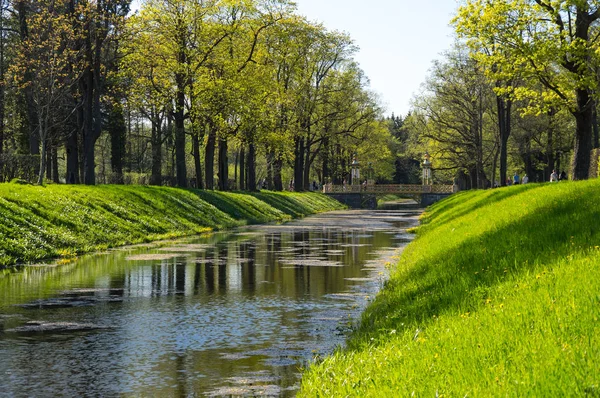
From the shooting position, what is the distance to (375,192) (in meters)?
92.0

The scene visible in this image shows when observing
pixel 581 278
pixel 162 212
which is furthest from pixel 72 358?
pixel 162 212

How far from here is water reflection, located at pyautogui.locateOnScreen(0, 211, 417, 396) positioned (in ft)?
28.0

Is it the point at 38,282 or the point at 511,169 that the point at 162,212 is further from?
the point at 511,169

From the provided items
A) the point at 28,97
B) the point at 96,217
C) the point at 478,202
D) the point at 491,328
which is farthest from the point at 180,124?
the point at 491,328

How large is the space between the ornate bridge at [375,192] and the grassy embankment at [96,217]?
4608cm

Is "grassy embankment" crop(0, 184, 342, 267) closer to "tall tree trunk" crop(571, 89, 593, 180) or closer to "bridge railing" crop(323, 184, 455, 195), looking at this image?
"tall tree trunk" crop(571, 89, 593, 180)

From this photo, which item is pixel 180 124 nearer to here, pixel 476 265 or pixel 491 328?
pixel 476 265

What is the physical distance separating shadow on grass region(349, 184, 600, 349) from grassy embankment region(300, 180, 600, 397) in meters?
0.03

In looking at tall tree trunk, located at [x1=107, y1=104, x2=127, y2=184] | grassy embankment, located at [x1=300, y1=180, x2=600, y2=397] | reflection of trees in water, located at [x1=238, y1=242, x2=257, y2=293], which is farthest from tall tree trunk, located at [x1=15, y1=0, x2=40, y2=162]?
grassy embankment, located at [x1=300, y1=180, x2=600, y2=397]

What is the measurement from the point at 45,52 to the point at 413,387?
37.8 metres

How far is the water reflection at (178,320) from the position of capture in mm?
8523

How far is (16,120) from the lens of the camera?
2282 inches

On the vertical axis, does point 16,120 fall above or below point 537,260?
above

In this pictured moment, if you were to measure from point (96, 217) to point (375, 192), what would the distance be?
2602 inches
